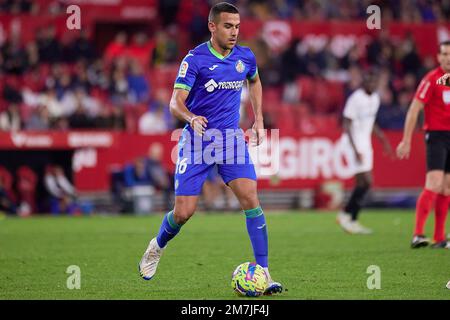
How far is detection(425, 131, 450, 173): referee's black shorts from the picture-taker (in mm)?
12586

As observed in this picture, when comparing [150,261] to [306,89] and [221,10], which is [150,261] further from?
[306,89]

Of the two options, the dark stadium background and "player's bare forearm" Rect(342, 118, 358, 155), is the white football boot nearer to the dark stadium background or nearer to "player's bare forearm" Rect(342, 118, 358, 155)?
"player's bare forearm" Rect(342, 118, 358, 155)

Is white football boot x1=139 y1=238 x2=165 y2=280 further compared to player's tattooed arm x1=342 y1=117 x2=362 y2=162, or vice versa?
player's tattooed arm x1=342 y1=117 x2=362 y2=162

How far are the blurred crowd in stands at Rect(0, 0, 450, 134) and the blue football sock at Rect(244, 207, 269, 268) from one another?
494 inches

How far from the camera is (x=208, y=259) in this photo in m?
11.8

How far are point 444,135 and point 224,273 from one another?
13.2 ft

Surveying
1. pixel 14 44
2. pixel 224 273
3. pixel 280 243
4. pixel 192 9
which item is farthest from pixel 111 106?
pixel 224 273

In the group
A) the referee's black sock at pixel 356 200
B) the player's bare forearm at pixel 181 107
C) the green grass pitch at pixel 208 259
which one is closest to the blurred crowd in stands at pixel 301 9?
the green grass pitch at pixel 208 259

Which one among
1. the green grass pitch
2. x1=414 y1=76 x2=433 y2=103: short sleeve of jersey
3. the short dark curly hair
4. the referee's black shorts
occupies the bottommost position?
the green grass pitch

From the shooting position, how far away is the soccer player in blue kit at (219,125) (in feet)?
29.6

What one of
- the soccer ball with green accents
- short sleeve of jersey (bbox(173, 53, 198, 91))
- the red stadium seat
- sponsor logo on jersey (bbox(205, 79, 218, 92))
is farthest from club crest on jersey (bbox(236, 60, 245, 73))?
the red stadium seat

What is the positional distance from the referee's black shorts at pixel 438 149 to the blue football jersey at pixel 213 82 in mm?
4285

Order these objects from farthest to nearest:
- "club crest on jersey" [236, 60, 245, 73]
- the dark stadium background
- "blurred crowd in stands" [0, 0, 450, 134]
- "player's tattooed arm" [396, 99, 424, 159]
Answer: "blurred crowd in stands" [0, 0, 450, 134] < the dark stadium background < "player's tattooed arm" [396, 99, 424, 159] < "club crest on jersey" [236, 60, 245, 73]

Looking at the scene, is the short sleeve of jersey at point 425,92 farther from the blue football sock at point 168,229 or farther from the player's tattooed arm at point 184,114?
the blue football sock at point 168,229
